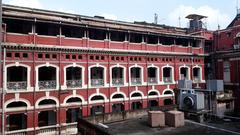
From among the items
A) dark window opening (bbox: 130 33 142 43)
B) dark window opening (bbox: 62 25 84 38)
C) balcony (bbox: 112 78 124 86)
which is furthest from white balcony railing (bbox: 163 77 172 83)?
dark window opening (bbox: 62 25 84 38)

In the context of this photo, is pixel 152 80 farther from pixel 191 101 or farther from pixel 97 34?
pixel 97 34

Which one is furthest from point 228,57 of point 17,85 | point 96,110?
point 17,85

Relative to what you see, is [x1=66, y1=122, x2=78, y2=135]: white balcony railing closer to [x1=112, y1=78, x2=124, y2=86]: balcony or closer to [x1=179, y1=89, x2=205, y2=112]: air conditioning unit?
[x1=112, y1=78, x2=124, y2=86]: balcony

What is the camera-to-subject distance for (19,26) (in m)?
23.6

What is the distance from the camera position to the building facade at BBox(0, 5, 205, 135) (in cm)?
2220

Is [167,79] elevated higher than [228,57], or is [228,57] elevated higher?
[228,57]

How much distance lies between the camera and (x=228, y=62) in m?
34.8

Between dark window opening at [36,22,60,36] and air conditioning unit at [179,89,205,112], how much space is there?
1454 centimetres

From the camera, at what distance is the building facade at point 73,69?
22.2m

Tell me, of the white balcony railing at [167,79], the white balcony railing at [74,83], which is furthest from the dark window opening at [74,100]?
the white balcony railing at [167,79]

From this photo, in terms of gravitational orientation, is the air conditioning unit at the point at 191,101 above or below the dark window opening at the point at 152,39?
below

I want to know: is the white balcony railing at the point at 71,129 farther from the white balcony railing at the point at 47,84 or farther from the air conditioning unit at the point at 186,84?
the air conditioning unit at the point at 186,84

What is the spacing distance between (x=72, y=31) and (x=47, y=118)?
375 inches

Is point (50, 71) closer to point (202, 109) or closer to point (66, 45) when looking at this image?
point (66, 45)
